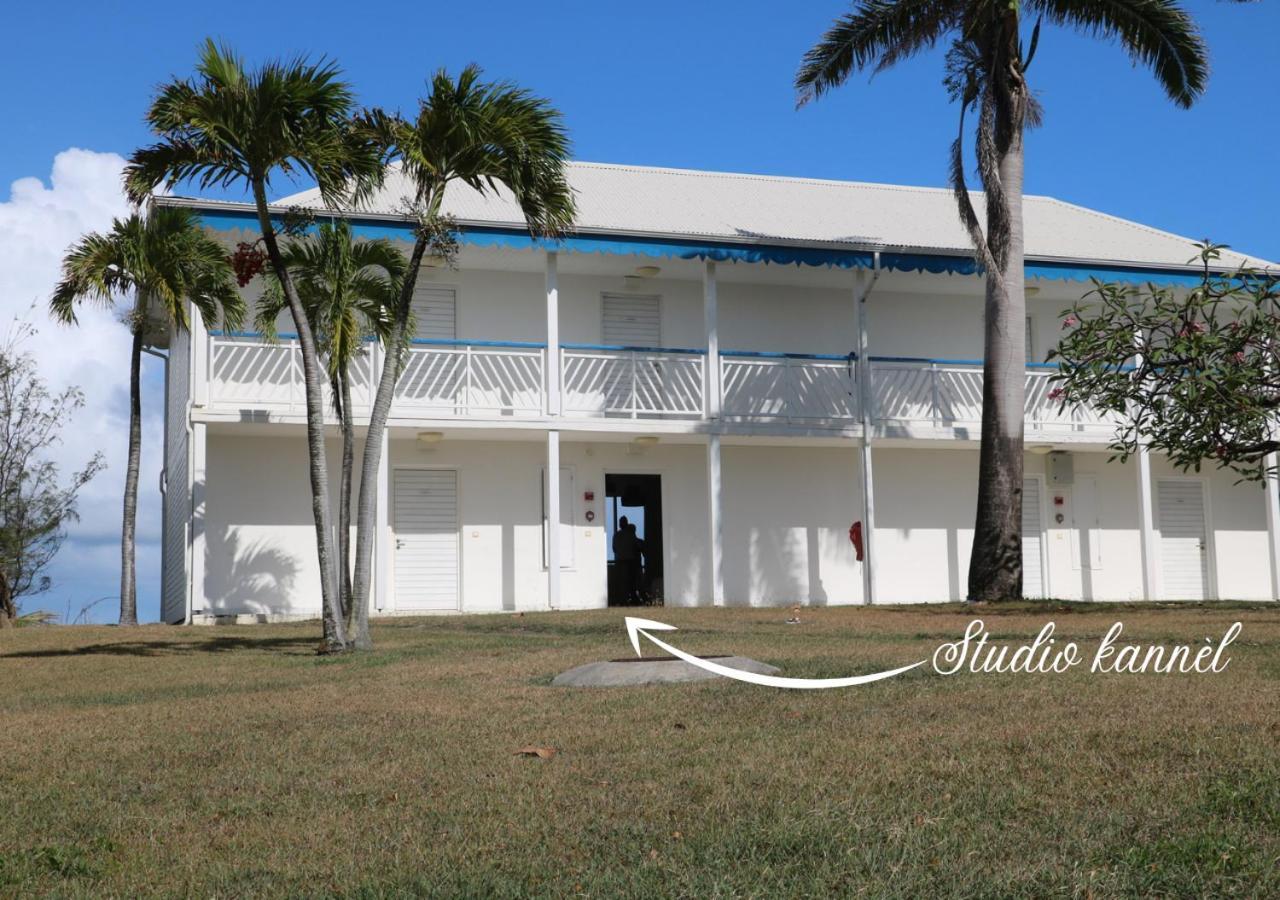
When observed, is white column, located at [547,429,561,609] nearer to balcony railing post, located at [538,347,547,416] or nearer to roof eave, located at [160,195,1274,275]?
balcony railing post, located at [538,347,547,416]

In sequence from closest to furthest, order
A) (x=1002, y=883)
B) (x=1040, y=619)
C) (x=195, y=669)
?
(x=1002, y=883), (x=195, y=669), (x=1040, y=619)

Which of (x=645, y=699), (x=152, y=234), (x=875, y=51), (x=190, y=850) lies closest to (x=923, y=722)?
(x=645, y=699)

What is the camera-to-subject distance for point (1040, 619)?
15.5 meters

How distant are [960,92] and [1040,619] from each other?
320 inches

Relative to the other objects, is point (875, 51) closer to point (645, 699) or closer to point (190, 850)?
point (645, 699)

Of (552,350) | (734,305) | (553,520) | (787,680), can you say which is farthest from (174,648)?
(734,305)

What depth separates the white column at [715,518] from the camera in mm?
21062

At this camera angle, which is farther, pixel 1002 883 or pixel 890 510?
pixel 890 510

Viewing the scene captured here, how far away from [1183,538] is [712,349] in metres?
9.85

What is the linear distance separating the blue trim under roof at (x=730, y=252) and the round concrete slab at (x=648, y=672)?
11.0m

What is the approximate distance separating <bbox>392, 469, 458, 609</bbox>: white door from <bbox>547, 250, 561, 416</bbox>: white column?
2.25 meters

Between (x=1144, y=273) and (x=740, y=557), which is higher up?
(x=1144, y=273)

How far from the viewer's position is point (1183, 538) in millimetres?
25281

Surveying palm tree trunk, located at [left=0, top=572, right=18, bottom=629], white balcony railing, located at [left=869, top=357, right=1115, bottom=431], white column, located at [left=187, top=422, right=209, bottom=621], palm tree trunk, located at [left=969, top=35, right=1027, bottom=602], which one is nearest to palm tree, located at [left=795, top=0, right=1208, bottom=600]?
palm tree trunk, located at [left=969, top=35, right=1027, bottom=602]
